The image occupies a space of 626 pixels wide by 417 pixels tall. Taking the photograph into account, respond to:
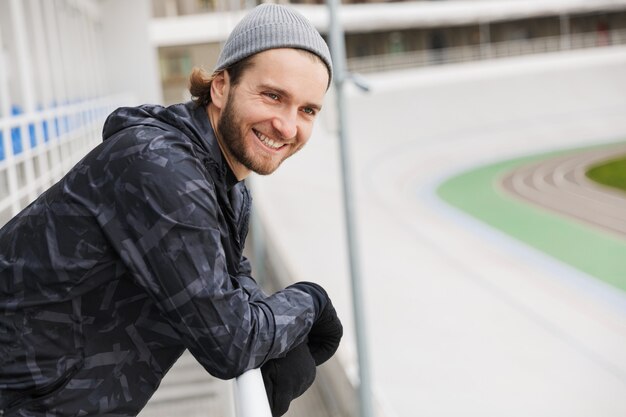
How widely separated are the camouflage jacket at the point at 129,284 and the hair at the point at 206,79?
4.1 inches

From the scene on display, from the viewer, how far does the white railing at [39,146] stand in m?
4.43

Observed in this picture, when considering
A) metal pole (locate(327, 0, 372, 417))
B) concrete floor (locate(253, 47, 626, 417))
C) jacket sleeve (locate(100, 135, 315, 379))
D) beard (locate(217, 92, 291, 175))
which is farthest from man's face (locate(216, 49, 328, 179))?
concrete floor (locate(253, 47, 626, 417))

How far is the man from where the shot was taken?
4.26ft

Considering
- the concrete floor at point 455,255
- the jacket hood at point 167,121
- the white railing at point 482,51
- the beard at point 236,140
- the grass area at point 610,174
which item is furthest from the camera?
the white railing at point 482,51

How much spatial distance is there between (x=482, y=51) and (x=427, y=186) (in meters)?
19.4

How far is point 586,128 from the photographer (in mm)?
37125

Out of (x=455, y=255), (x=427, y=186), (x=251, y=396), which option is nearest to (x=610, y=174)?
(x=427, y=186)

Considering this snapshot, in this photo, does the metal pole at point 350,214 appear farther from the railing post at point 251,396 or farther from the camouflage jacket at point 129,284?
the railing post at point 251,396

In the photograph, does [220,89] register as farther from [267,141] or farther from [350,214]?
[350,214]

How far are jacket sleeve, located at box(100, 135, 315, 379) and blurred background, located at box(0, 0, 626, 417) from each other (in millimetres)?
1011

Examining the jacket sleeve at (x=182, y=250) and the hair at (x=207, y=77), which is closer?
the jacket sleeve at (x=182, y=250)

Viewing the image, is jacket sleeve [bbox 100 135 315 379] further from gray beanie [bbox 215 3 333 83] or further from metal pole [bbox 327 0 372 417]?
metal pole [bbox 327 0 372 417]

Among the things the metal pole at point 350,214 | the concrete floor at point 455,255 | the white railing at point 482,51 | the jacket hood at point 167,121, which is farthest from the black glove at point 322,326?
the white railing at point 482,51

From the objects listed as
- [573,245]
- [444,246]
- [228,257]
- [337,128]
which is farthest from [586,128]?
[228,257]
